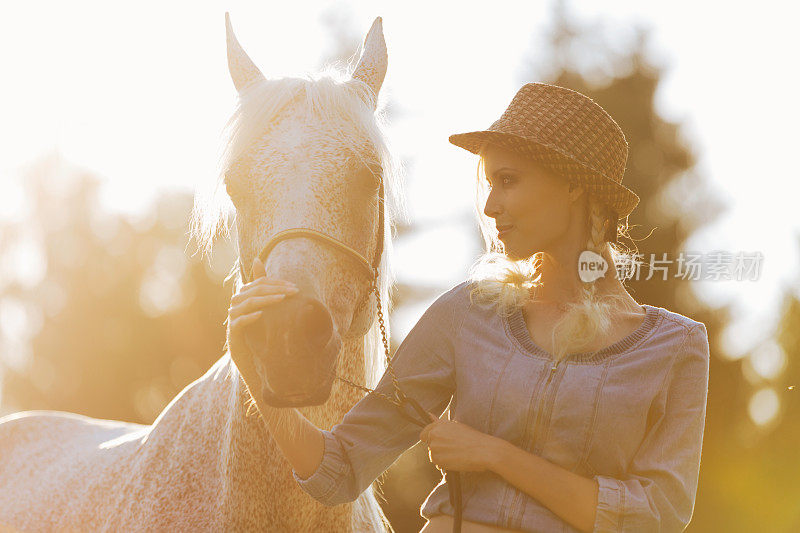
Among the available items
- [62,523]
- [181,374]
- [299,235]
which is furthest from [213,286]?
[299,235]

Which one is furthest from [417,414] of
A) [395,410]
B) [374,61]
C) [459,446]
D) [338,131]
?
[374,61]

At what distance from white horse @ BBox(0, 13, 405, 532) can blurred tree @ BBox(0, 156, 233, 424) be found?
651 inches

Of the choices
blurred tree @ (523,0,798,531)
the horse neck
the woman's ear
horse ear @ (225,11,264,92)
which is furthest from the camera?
blurred tree @ (523,0,798,531)

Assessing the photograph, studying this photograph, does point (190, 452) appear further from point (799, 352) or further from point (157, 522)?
point (799, 352)

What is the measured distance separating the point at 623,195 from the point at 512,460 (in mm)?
920

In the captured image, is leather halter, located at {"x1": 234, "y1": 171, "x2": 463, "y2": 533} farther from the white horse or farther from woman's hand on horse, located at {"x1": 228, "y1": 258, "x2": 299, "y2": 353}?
woman's hand on horse, located at {"x1": 228, "y1": 258, "x2": 299, "y2": 353}

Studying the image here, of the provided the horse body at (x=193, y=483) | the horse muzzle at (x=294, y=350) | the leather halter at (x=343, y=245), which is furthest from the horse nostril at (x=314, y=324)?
the horse body at (x=193, y=483)

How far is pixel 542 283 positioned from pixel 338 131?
2.77ft

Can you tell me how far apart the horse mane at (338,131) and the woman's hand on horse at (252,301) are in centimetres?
60

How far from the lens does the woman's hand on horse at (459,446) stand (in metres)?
2.27

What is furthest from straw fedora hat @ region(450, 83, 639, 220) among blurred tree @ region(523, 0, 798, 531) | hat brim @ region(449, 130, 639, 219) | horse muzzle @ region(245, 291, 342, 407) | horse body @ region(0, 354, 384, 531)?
blurred tree @ region(523, 0, 798, 531)

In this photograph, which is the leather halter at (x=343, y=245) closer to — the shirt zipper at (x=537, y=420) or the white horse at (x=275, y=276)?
the white horse at (x=275, y=276)

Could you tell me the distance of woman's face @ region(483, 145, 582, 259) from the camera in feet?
8.07

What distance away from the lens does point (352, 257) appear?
2.63 meters
